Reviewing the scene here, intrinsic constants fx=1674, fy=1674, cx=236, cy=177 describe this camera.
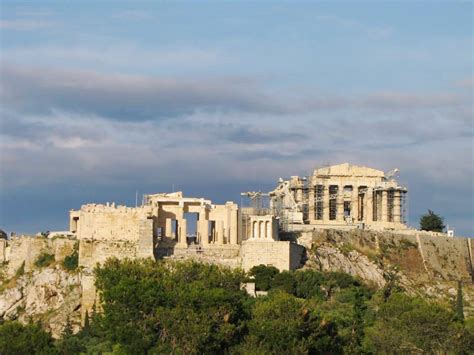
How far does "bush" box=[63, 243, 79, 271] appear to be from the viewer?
122 metres

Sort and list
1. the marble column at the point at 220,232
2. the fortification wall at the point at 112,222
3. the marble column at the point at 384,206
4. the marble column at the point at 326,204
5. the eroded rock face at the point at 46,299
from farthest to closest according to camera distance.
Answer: the marble column at the point at 384,206 → the marble column at the point at 326,204 → the marble column at the point at 220,232 → the fortification wall at the point at 112,222 → the eroded rock face at the point at 46,299

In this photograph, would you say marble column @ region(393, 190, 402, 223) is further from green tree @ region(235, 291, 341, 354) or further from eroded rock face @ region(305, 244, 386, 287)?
green tree @ region(235, 291, 341, 354)

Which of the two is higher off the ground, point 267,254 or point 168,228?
point 168,228

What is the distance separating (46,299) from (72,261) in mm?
3357

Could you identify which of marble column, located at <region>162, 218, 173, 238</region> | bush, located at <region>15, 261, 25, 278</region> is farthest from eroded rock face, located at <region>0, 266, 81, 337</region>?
marble column, located at <region>162, 218, 173, 238</region>

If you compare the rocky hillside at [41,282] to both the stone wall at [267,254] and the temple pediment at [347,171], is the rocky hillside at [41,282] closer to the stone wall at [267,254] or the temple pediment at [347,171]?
the stone wall at [267,254]

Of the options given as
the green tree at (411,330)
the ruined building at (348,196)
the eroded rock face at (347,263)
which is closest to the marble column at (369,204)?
the ruined building at (348,196)

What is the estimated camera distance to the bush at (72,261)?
12150 centimetres

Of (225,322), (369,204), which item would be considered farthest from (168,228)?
(369,204)

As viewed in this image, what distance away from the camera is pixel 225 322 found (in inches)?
4050

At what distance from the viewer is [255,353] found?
100m

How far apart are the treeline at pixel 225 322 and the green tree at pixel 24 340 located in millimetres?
62

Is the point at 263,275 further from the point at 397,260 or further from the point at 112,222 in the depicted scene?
the point at 397,260

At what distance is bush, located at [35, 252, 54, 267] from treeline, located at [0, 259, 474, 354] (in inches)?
317
